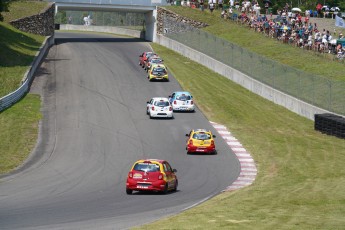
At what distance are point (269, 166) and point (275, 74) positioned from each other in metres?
22.5

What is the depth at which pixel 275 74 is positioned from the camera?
6203 centimetres

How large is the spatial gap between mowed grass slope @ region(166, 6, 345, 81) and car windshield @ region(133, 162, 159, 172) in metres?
31.4

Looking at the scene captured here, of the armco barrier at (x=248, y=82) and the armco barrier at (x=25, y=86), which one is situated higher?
the armco barrier at (x=25, y=86)

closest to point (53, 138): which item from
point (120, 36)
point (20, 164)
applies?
point (20, 164)

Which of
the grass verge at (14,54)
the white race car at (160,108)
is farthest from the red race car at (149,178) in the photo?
the grass verge at (14,54)

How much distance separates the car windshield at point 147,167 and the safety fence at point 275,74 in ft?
78.2

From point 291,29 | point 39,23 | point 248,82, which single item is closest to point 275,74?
point 248,82

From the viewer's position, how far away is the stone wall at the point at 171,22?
89.3m

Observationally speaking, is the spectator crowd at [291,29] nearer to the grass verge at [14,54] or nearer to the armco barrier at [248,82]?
the armco barrier at [248,82]

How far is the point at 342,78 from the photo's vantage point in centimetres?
5938

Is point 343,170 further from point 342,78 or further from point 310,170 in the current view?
point 342,78

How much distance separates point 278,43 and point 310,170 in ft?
118

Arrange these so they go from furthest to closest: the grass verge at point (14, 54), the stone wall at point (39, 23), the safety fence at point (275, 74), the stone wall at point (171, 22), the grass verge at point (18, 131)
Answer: the stone wall at point (171, 22) → the stone wall at point (39, 23) → the grass verge at point (14, 54) → the safety fence at point (275, 74) → the grass verge at point (18, 131)

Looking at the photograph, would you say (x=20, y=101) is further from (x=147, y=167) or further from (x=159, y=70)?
(x=147, y=167)
